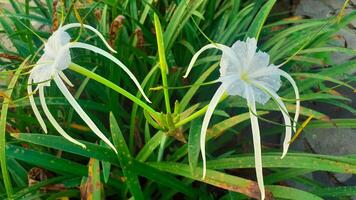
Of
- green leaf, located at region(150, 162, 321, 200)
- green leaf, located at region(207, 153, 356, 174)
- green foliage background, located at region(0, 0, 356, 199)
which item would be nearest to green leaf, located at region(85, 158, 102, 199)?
green foliage background, located at region(0, 0, 356, 199)

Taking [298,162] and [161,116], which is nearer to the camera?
[161,116]

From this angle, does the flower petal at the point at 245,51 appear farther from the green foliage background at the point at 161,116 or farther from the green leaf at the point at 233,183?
the green leaf at the point at 233,183

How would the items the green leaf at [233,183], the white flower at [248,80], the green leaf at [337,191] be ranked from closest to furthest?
the white flower at [248,80], the green leaf at [233,183], the green leaf at [337,191]

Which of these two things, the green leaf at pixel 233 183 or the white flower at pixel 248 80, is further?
the green leaf at pixel 233 183

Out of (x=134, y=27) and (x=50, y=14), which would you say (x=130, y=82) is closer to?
(x=134, y=27)

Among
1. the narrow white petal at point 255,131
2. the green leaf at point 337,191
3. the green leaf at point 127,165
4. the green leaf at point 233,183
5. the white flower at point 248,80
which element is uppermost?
the white flower at point 248,80

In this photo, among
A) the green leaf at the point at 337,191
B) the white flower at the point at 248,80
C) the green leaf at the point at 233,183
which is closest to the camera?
the white flower at the point at 248,80

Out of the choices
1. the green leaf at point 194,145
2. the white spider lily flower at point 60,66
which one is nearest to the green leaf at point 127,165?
the green leaf at point 194,145

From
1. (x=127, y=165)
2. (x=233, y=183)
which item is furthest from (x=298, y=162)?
(x=127, y=165)

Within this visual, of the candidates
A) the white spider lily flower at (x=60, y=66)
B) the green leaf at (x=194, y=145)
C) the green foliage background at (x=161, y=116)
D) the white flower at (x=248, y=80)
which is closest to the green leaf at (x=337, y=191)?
the green foliage background at (x=161, y=116)

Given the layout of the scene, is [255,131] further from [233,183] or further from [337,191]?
[337,191]

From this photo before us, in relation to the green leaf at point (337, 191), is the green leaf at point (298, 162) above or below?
above

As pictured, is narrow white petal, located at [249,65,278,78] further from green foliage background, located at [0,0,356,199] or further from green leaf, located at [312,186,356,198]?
green leaf, located at [312,186,356,198]
